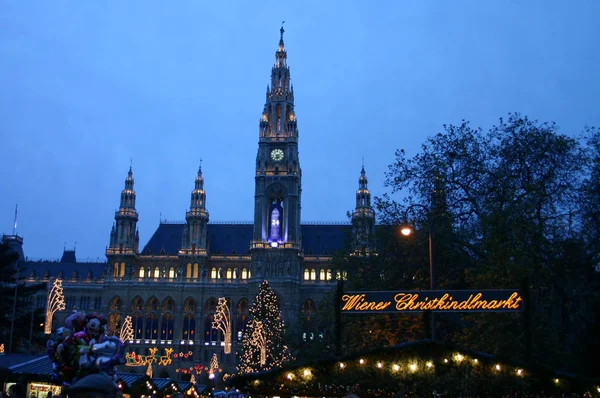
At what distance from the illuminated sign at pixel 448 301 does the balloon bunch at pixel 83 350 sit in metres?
13.9

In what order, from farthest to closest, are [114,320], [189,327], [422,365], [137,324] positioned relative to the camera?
[114,320], [137,324], [189,327], [422,365]

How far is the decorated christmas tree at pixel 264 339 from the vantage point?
259ft

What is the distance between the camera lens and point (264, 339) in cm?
8150

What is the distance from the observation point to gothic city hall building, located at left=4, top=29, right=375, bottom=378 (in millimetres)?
104812

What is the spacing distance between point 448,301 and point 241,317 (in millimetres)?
82743

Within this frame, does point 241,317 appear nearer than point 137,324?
Yes

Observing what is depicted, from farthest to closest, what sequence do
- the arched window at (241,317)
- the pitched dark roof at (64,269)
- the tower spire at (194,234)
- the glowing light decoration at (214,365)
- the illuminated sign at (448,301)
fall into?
1. the pitched dark roof at (64,269)
2. the tower spire at (194,234)
3. the arched window at (241,317)
4. the glowing light decoration at (214,365)
5. the illuminated sign at (448,301)

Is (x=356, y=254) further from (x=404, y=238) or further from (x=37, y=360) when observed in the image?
(x=37, y=360)

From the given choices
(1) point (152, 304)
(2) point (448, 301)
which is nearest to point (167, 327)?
(1) point (152, 304)

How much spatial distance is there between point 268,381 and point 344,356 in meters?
3.29

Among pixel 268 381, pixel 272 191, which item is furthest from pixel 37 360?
pixel 272 191

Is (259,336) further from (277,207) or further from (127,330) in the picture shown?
(277,207)

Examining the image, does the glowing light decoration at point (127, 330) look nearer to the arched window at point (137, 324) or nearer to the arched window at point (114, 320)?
the arched window at point (137, 324)

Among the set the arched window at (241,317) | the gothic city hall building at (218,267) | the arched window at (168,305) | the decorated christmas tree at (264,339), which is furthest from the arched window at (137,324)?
the decorated christmas tree at (264,339)
